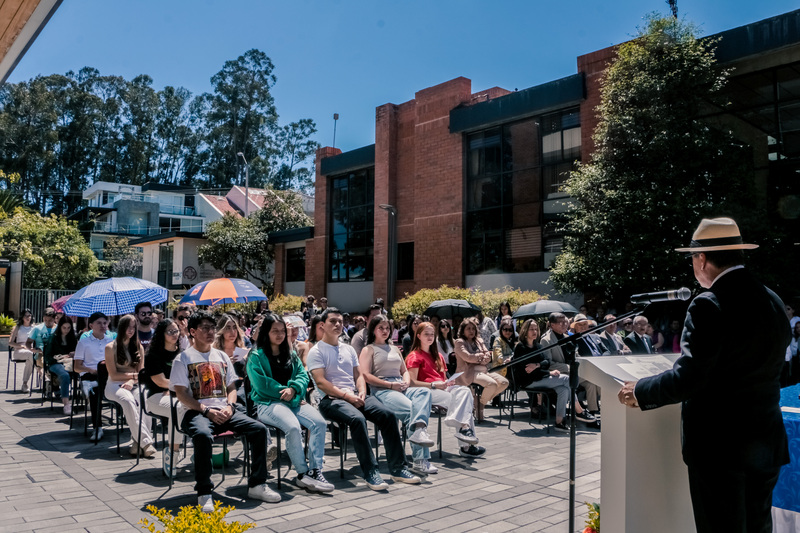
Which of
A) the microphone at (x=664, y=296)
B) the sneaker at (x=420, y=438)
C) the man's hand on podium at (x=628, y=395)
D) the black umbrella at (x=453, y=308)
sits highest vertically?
the microphone at (x=664, y=296)

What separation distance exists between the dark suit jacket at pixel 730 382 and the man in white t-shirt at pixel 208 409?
3.85 metres

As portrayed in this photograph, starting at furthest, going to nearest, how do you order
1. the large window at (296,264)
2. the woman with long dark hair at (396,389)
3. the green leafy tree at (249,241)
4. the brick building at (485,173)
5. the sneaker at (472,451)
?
the green leafy tree at (249,241) → the large window at (296,264) → the brick building at (485,173) → the sneaker at (472,451) → the woman with long dark hair at (396,389)

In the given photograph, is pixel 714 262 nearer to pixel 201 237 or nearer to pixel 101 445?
pixel 101 445

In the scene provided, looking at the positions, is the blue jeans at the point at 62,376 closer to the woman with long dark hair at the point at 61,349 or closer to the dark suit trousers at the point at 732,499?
the woman with long dark hair at the point at 61,349

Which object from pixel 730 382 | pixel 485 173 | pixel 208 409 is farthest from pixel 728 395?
pixel 485 173

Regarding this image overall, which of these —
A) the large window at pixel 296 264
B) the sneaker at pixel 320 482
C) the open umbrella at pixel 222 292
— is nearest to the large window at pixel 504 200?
the open umbrella at pixel 222 292

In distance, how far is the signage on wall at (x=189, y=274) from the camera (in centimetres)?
3771

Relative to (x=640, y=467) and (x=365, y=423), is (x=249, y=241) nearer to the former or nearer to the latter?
(x=365, y=423)

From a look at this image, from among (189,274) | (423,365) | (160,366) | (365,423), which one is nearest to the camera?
(365,423)

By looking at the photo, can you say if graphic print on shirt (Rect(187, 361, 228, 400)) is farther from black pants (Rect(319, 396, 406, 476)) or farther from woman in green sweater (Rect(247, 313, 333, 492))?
black pants (Rect(319, 396, 406, 476))

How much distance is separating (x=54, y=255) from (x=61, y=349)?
84.3 feet

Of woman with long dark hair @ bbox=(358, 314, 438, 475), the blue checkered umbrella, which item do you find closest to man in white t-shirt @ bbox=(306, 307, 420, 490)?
woman with long dark hair @ bbox=(358, 314, 438, 475)

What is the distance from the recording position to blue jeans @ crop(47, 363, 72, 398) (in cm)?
946

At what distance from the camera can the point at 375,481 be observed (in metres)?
5.84
